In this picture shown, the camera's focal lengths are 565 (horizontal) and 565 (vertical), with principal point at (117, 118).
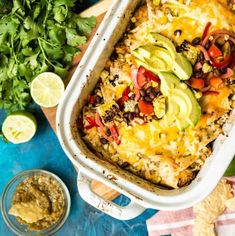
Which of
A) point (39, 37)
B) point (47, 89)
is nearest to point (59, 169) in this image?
point (47, 89)

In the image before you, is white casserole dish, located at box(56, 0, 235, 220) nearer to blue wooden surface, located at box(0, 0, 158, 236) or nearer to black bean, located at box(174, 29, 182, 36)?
black bean, located at box(174, 29, 182, 36)

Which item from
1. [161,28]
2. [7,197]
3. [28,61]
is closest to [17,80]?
[28,61]

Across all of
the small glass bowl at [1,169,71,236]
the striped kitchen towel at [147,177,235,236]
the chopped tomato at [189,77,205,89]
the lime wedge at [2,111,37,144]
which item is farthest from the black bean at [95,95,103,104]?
the striped kitchen towel at [147,177,235,236]

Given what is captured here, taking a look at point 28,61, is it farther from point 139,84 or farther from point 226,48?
point 226,48

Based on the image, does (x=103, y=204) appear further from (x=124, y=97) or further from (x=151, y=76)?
(x=151, y=76)

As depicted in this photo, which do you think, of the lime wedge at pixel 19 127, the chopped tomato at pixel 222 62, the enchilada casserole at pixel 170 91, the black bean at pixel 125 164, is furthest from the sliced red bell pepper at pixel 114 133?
the lime wedge at pixel 19 127
